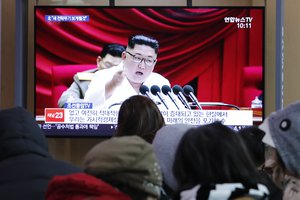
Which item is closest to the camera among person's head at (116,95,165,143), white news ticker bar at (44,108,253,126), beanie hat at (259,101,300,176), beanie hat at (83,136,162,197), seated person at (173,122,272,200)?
beanie hat at (83,136,162,197)

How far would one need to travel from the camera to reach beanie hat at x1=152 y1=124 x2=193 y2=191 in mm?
1984

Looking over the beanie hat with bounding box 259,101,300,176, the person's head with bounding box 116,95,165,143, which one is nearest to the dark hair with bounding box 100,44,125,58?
the person's head with bounding box 116,95,165,143

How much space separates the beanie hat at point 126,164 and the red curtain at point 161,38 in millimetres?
3474

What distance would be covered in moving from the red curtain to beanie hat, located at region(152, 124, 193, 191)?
3.02 meters

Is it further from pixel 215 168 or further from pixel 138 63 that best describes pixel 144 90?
pixel 215 168

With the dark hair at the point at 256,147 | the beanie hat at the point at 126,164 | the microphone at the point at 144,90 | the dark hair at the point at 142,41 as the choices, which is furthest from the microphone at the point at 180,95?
the beanie hat at the point at 126,164

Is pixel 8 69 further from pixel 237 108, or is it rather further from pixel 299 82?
pixel 299 82

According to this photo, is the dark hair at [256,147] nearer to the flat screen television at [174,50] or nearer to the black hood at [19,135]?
the black hood at [19,135]

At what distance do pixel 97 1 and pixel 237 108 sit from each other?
65.4 inches

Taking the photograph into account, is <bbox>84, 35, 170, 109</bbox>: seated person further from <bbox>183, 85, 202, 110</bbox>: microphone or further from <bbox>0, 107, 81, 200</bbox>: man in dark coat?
<bbox>0, 107, 81, 200</bbox>: man in dark coat

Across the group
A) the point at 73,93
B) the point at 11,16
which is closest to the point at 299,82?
the point at 73,93

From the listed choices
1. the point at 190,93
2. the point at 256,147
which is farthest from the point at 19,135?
the point at 190,93

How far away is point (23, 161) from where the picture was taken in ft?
6.93

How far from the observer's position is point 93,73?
5.07m
